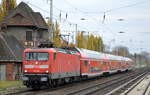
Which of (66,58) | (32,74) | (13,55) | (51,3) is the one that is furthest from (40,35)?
(32,74)

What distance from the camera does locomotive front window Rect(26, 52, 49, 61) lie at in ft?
83.7

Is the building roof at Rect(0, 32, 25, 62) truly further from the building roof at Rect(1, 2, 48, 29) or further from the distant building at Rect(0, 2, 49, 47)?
the building roof at Rect(1, 2, 48, 29)

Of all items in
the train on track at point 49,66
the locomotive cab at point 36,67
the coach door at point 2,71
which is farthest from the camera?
the coach door at point 2,71

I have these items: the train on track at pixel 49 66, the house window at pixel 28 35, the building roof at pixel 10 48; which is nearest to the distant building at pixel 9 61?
the building roof at pixel 10 48

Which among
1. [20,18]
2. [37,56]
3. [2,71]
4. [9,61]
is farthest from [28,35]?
[37,56]

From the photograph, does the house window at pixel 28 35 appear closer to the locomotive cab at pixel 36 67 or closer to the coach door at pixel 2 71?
the coach door at pixel 2 71

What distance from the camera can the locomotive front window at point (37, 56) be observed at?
25.5 metres

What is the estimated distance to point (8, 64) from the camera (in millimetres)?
44031

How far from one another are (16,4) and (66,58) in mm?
33839

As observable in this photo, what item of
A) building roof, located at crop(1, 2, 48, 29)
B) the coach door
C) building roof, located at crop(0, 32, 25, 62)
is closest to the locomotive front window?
building roof, located at crop(0, 32, 25, 62)

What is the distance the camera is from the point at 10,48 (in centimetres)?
4709

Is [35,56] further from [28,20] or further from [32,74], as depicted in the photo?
[28,20]

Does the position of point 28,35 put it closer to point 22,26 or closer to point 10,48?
point 22,26

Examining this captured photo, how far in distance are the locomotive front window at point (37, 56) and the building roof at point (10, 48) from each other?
17874 mm
